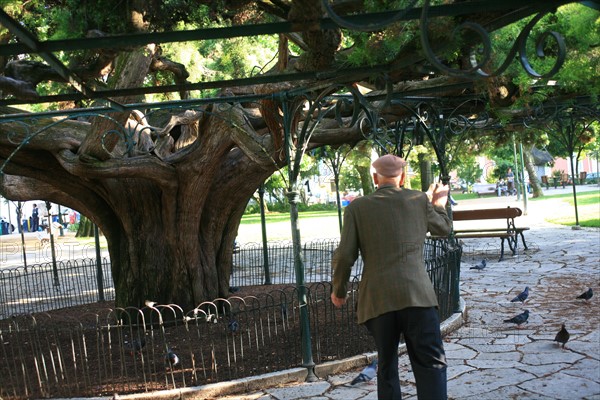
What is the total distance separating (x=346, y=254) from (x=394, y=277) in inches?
13.1

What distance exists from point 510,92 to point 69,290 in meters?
9.84

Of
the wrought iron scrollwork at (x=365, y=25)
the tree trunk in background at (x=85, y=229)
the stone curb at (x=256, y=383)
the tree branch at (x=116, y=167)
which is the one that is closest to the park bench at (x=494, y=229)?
the tree branch at (x=116, y=167)

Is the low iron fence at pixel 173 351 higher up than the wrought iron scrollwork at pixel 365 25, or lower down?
lower down

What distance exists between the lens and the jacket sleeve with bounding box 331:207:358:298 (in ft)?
14.6

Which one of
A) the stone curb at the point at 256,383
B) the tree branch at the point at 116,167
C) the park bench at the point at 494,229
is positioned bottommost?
the stone curb at the point at 256,383

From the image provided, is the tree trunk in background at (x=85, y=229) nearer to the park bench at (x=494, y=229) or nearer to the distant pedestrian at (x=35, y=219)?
the distant pedestrian at (x=35, y=219)

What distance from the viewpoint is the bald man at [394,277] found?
4273 millimetres

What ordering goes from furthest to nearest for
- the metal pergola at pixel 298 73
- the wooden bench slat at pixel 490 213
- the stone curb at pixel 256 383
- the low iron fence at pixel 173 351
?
the wooden bench slat at pixel 490 213, the low iron fence at pixel 173 351, the stone curb at pixel 256 383, the metal pergola at pixel 298 73

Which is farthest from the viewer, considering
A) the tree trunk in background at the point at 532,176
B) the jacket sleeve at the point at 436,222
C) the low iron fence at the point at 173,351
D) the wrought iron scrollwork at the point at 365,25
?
the tree trunk in background at the point at 532,176

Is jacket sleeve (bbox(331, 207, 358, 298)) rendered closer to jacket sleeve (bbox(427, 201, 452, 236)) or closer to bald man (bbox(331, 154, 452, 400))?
bald man (bbox(331, 154, 452, 400))

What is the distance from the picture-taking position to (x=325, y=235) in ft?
81.9

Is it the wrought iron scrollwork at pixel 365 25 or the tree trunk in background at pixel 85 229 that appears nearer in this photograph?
the wrought iron scrollwork at pixel 365 25

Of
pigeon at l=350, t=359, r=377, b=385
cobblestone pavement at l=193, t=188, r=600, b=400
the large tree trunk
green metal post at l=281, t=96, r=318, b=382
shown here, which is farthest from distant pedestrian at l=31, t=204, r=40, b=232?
pigeon at l=350, t=359, r=377, b=385

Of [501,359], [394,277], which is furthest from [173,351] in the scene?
[394,277]
